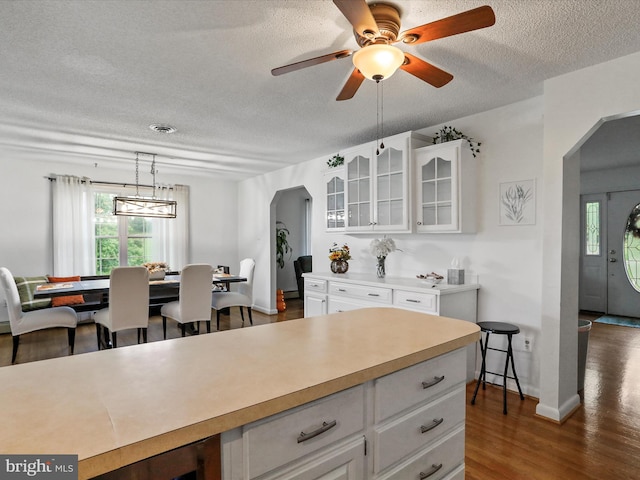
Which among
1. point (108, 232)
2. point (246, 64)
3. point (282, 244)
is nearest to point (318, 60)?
point (246, 64)

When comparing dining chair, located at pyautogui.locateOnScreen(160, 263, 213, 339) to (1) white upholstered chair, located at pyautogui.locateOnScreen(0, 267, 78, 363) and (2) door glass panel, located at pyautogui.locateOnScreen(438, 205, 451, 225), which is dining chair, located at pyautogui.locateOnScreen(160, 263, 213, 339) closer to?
(1) white upholstered chair, located at pyautogui.locateOnScreen(0, 267, 78, 363)

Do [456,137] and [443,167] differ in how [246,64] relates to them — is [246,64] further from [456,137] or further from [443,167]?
[456,137]

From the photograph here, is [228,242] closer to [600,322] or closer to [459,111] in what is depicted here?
[459,111]

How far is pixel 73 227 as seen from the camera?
18.2 feet

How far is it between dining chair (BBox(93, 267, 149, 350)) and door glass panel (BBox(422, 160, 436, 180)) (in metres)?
2.99

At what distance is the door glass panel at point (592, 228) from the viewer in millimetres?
6285

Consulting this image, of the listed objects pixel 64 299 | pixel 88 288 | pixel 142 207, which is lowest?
pixel 64 299

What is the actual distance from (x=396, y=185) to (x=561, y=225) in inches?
59.8

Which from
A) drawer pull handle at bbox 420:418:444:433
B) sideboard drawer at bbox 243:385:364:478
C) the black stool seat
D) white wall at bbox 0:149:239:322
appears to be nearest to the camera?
sideboard drawer at bbox 243:385:364:478

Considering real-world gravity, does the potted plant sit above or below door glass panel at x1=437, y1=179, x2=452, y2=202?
above

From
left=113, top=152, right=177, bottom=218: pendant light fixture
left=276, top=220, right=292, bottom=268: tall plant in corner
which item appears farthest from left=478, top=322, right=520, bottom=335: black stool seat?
left=276, top=220, right=292, bottom=268: tall plant in corner

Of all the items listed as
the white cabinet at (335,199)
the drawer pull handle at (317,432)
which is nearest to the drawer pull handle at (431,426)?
the drawer pull handle at (317,432)

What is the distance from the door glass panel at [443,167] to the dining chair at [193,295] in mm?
2734

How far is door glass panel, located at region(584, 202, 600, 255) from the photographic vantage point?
6.29m
